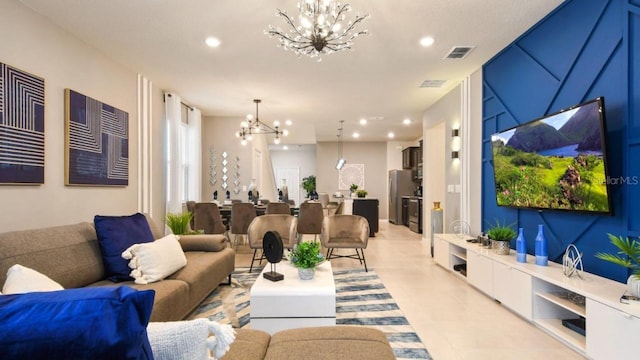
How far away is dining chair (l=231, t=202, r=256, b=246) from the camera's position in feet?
18.2

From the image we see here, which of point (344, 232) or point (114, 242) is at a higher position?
point (114, 242)

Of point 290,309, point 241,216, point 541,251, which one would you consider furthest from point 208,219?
point 541,251

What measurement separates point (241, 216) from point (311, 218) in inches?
46.2

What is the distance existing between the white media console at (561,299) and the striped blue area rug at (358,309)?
0.98m

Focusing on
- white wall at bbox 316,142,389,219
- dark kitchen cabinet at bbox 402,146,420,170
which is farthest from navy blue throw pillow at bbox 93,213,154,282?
white wall at bbox 316,142,389,219

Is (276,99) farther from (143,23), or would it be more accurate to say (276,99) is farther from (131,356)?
(131,356)

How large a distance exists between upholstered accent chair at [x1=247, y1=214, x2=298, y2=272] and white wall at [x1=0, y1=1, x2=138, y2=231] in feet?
5.64

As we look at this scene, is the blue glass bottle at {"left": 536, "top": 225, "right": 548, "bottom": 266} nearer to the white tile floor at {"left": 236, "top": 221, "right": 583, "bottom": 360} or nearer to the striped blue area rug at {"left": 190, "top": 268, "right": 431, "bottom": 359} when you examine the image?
the white tile floor at {"left": 236, "top": 221, "right": 583, "bottom": 360}

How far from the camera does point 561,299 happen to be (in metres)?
2.54

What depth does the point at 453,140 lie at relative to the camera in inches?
208

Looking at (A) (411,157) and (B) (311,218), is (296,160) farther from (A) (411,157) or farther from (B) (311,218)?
(B) (311,218)

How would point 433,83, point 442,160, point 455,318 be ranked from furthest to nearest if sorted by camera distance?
point 442,160
point 433,83
point 455,318

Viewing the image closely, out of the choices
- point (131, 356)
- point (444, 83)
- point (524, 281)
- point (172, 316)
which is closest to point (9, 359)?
point (131, 356)

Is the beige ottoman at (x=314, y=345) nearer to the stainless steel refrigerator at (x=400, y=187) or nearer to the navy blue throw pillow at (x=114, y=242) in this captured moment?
the navy blue throw pillow at (x=114, y=242)
